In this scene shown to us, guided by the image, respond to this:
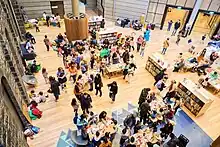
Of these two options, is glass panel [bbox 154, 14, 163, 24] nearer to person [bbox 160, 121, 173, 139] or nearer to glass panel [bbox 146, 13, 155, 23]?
glass panel [bbox 146, 13, 155, 23]

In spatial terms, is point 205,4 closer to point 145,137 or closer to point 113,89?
point 113,89

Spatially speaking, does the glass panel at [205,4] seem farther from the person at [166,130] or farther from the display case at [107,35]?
the person at [166,130]

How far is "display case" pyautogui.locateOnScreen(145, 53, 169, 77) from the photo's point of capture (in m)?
9.91

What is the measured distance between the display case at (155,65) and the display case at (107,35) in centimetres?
319

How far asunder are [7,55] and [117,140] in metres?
4.91

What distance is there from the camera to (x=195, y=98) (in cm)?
821

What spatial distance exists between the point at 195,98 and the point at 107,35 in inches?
262

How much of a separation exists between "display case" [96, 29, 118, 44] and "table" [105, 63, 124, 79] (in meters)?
2.62

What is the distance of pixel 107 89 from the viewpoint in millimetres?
9227

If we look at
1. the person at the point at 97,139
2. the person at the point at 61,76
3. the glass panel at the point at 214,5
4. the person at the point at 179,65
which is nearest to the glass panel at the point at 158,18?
the glass panel at the point at 214,5

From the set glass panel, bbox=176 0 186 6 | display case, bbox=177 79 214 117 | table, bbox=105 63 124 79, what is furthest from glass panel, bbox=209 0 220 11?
table, bbox=105 63 124 79

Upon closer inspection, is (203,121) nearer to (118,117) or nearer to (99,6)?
(118,117)

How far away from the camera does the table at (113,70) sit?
980cm

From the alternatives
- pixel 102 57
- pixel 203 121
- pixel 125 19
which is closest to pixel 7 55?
pixel 102 57
